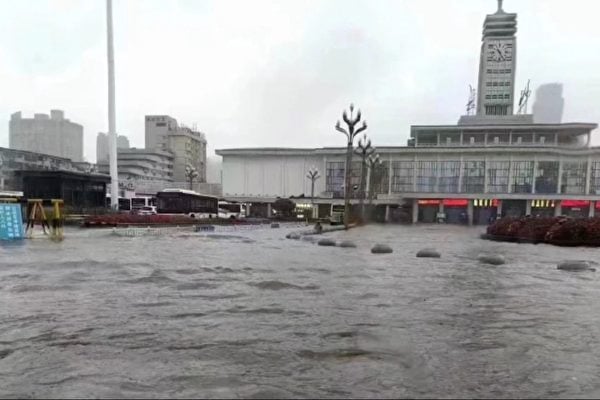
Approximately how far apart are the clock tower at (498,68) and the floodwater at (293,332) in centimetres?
8954

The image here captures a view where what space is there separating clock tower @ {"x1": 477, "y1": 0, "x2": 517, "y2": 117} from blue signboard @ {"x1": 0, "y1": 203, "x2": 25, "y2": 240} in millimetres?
88109

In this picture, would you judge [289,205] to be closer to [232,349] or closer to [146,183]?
[146,183]

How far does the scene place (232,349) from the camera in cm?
427

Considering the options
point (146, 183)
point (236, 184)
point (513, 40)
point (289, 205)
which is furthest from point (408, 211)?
point (513, 40)

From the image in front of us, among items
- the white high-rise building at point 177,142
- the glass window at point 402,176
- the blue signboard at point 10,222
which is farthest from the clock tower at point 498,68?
the blue signboard at point 10,222

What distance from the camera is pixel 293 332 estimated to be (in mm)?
4895

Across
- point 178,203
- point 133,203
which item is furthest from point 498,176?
point 133,203

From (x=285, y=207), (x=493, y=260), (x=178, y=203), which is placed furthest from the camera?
(x=285, y=207)

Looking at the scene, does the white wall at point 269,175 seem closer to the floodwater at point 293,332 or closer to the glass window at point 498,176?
the glass window at point 498,176

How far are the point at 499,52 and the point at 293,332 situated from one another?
102951 millimetres

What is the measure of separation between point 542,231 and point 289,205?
119 ft

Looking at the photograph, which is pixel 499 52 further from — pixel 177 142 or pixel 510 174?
pixel 177 142

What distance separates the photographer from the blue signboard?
15.0 metres

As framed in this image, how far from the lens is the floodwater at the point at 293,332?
3441mm
